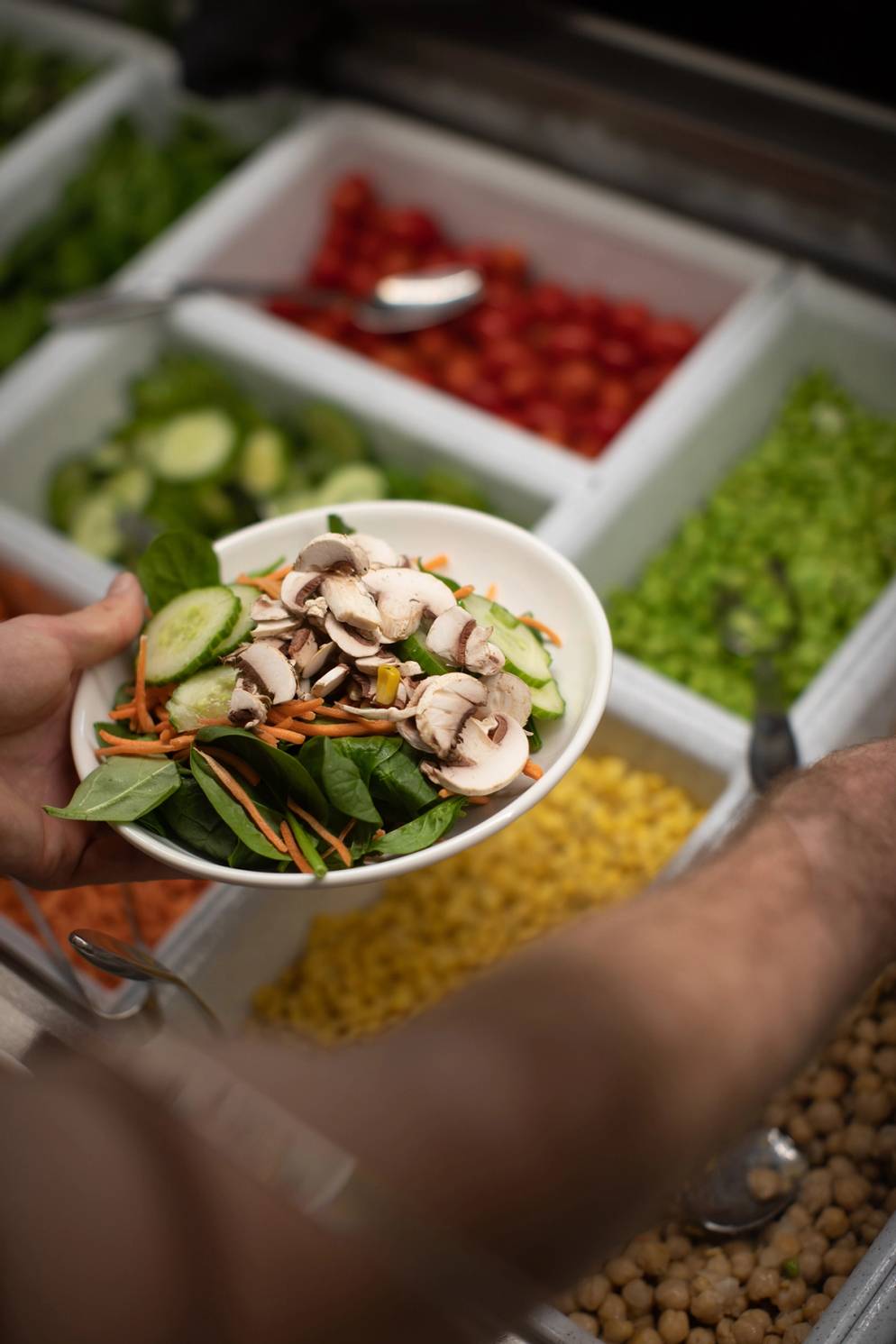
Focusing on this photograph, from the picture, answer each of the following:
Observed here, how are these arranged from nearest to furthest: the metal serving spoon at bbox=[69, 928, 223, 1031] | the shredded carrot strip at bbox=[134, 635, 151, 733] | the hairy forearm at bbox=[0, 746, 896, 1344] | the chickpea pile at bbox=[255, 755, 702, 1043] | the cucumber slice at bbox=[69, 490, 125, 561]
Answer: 1. the hairy forearm at bbox=[0, 746, 896, 1344]
2. the metal serving spoon at bbox=[69, 928, 223, 1031]
3. the shredded carrot strip at bbox=[134, 635, 151, 733]
4. the chickpea pile at bbox=[255, 755, 702, 1043]
5. the cucumber slice at bbox=[69, 490, 125, 561]

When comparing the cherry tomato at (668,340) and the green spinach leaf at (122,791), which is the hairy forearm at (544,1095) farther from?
the cherry tomato at (668,340)

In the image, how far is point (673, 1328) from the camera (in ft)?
5.39

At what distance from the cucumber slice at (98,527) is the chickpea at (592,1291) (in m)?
2.03

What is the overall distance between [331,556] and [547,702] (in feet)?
1.23

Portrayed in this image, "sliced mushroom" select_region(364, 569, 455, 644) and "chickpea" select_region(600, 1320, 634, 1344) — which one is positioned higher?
"sliced mushroom" select_region(364, 569, 455, 644)

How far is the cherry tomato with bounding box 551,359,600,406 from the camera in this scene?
9.86ft

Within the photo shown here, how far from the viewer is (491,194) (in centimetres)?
328

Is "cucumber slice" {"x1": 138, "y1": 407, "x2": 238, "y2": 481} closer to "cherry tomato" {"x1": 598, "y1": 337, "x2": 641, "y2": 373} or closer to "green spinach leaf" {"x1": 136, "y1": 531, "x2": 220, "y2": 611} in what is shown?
"cherry tomato" {"x1": 598, "y1": 337, "x2": 641, "y2": 373}

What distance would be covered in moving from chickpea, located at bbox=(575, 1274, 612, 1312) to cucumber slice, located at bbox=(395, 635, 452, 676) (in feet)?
3.17

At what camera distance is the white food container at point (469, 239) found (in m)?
2.77

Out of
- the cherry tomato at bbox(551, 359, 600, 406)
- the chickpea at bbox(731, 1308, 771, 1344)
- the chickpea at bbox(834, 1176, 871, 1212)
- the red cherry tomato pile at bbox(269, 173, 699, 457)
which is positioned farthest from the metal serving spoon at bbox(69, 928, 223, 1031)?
the cherry tomato at bbox(551, 359, 600, 406)

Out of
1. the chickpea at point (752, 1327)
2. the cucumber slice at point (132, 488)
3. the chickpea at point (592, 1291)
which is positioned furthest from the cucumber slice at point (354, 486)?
the chickpea at point (752, 1327)

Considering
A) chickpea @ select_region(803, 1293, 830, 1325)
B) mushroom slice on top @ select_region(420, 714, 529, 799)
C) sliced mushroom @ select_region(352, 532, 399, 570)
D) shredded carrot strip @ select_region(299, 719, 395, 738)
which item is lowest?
chickpea @ select_region(803, 1293, 830, 1325)

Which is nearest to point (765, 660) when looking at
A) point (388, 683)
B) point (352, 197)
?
point (388, 683)
